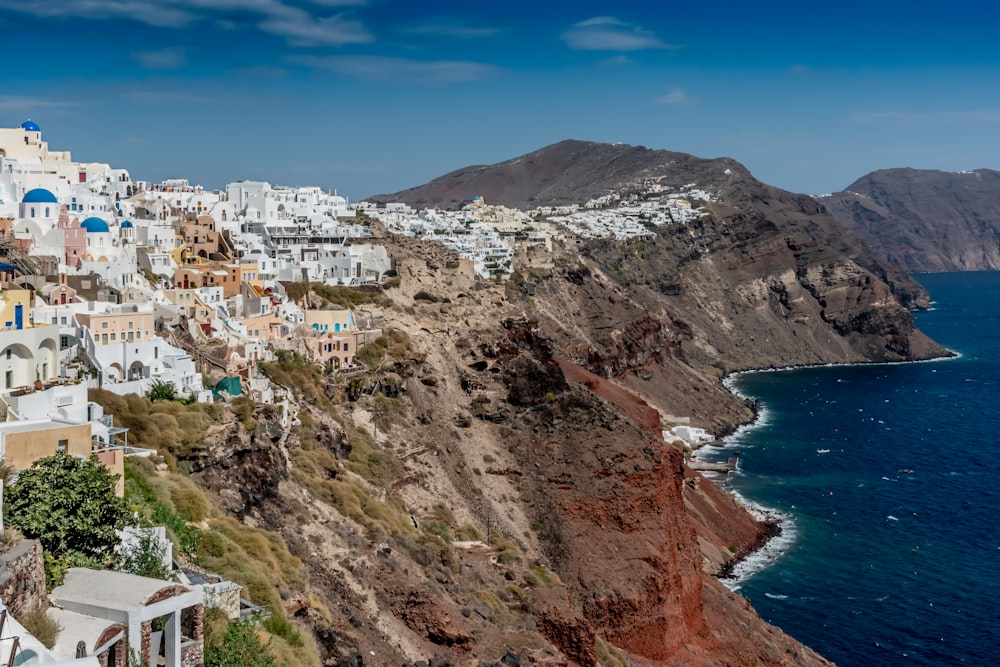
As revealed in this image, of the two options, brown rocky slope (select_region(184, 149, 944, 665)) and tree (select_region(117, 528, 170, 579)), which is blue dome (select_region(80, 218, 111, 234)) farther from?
tree (select_region(117, 528, 170, 579))

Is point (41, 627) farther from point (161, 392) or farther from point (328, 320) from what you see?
point (328, 320)

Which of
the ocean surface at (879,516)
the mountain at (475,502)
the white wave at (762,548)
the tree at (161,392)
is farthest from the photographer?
the white wave at (762,548)

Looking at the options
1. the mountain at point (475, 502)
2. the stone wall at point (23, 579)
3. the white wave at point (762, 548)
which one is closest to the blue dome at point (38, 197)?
the mountain at point (475, 502)

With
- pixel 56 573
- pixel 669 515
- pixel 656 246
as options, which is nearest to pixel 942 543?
pixel 669 515

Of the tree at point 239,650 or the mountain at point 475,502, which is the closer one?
the tree at point 239,650

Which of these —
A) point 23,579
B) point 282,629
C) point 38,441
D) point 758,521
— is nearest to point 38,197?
point 38,441

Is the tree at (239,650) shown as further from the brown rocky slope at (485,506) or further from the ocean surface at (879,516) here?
the ocean surface at (879,516)

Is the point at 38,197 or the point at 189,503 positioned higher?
the point at 38,197

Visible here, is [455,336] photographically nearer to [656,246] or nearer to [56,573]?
[56,573]
